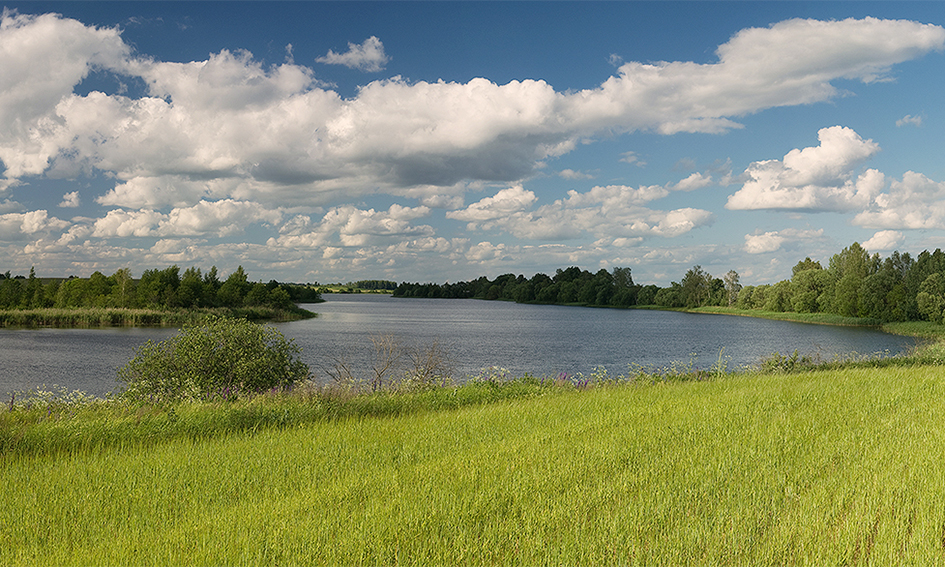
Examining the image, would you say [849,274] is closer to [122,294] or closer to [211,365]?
[211,365]

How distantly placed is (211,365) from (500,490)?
43.6 feet

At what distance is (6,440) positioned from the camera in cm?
914

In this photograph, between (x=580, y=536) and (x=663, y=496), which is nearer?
(x=580, y=536)

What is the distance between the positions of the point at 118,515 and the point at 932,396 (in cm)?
1481

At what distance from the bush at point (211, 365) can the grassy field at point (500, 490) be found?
17.9 feet

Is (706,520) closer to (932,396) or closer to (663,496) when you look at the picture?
(663,496)

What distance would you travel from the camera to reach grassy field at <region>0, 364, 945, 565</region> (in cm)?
482

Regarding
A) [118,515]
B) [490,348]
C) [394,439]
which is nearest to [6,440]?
[118,515]

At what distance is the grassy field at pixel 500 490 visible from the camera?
4.82 m

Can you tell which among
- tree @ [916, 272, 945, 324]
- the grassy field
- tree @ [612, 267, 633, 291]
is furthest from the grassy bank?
tree @ [612, 267, 633, 291]

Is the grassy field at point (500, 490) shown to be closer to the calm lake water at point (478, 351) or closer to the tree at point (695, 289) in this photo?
the calm lake water at point (478, 351)

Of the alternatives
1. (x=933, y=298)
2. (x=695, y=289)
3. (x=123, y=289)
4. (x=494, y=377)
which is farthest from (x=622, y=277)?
(x=494, y=377)

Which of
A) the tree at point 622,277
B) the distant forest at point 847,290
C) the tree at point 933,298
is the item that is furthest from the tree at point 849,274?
the tree at point 622,277

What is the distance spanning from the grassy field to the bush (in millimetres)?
5469
